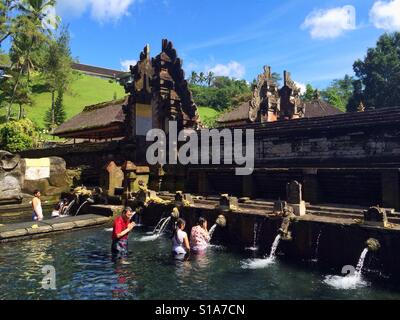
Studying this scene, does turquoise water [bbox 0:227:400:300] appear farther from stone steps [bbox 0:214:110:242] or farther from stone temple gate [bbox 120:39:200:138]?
stone temple gate [bbox 120:39:200:138]

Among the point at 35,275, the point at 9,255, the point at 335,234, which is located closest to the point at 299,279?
the point at 335,234

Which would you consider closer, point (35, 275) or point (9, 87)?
point (35, 275)

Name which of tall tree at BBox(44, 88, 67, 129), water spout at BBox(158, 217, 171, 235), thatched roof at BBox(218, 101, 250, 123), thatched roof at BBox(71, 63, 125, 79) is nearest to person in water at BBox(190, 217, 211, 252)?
water spout at BBox(158, 217, 171, 235)

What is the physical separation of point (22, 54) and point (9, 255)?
152 ft

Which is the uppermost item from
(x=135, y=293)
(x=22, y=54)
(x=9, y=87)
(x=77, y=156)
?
(x=22, y=54)

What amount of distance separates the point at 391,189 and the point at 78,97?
79.1m

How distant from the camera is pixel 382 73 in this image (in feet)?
146

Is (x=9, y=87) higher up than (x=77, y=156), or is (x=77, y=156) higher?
(x=9, y=87)

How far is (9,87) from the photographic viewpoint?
54.6 metres

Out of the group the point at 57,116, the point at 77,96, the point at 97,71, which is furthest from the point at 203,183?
the point at 97,71

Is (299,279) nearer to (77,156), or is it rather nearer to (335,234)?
(335,234)

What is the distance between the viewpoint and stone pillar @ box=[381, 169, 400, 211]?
39.2 feet

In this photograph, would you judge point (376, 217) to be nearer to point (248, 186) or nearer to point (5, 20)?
point (248, 186)
